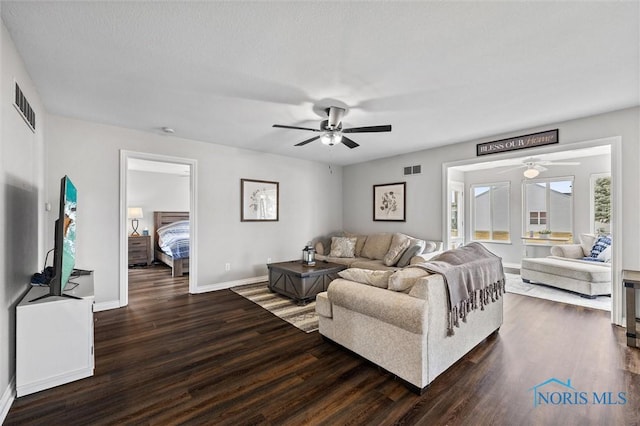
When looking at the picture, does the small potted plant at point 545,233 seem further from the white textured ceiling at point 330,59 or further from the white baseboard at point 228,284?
the white baseboard at point 228,284

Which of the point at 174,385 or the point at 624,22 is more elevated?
the point at 624,22

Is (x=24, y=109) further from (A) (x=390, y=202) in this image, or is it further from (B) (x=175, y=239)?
(A) (x=390, y=202)

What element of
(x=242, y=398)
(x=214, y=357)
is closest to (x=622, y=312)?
(x=242, y=398)

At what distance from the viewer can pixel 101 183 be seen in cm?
381

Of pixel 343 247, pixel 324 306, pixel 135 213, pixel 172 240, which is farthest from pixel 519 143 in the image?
pixel 135 213

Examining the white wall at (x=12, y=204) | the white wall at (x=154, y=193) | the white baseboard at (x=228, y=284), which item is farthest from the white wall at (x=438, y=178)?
the white wall at (x=154, y=193)

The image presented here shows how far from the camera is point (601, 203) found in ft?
18.4

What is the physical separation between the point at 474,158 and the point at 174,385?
487 centimetres

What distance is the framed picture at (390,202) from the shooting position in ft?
18.4

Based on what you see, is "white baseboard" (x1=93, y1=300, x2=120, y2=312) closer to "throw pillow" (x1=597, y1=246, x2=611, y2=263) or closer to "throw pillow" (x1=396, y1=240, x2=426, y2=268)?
"throw pillow" (x1=396, y1=240, x2=426, y2=268)

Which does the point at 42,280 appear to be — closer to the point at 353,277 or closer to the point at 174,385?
the point at 174,385

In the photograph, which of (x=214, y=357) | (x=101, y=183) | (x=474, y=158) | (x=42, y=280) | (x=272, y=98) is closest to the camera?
(x=42, y=280)

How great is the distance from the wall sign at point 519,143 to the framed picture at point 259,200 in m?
3.73

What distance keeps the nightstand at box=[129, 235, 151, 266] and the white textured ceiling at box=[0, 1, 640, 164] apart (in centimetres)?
421
